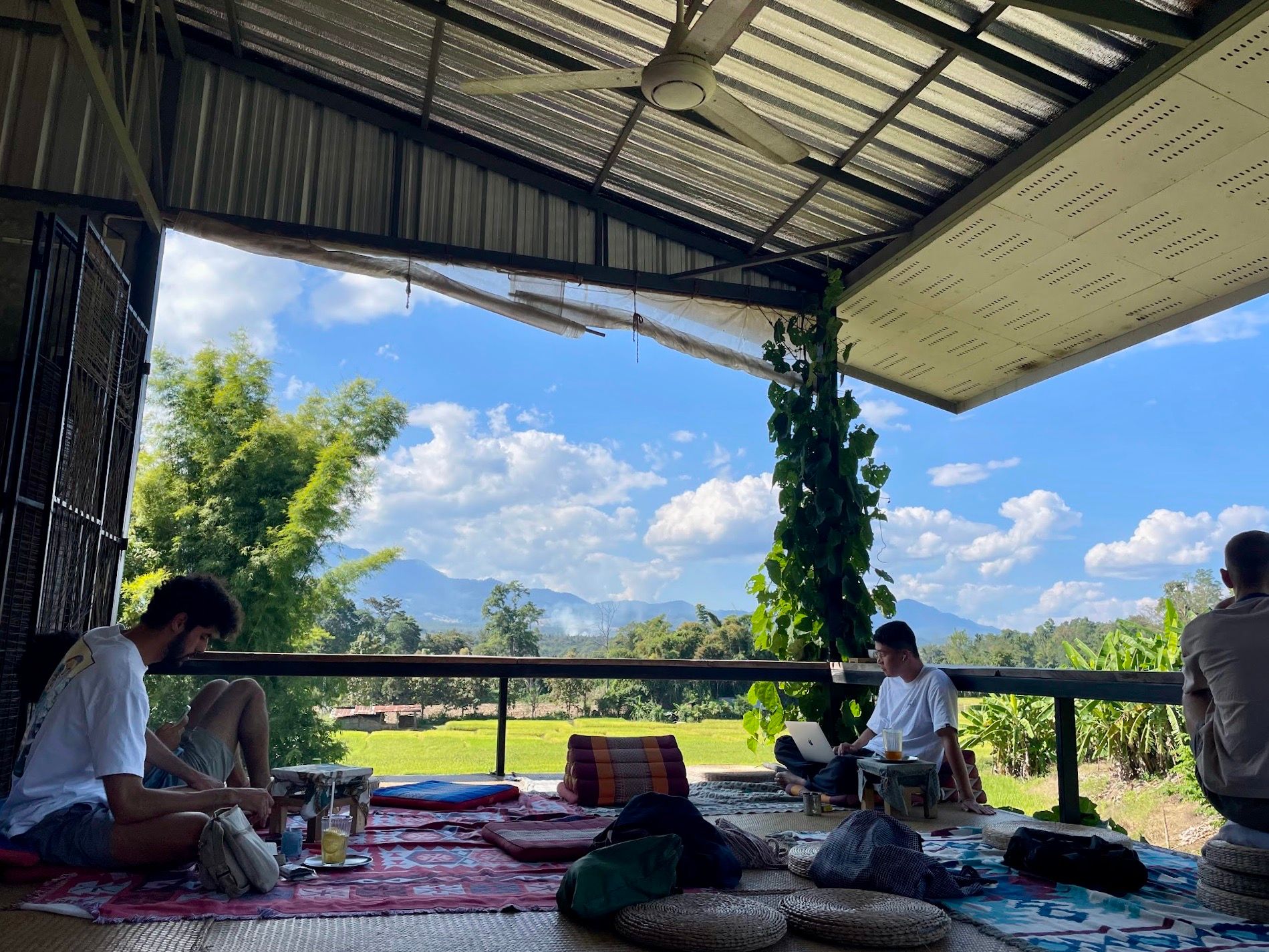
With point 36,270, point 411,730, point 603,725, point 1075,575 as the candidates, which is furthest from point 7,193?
point 1075,575

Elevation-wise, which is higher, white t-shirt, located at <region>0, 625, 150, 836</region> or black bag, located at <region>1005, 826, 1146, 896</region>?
white t-shirt, located at <region>0, 625, 150, 836</region>

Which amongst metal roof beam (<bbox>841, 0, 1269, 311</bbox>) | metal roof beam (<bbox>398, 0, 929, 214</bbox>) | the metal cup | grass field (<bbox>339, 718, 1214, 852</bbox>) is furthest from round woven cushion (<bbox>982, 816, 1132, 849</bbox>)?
metal roof beam (<bbox>398, 0, 929, 214</bbox>)

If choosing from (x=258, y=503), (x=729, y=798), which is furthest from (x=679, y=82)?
(x=258, y=503)

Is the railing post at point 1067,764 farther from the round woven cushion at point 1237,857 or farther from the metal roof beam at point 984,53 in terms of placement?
the metal roof beam at point 984,53

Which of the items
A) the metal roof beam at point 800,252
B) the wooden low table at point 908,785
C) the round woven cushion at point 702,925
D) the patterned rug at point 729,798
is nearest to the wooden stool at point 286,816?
the patterned rug at point 729,798

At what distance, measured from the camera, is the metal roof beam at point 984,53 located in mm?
4070

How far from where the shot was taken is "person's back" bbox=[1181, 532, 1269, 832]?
2469 millimetres

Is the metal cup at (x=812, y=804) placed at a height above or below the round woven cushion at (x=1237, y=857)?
below

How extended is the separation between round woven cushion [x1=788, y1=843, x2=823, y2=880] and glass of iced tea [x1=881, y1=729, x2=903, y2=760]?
1.11 meters

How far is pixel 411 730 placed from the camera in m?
15.6

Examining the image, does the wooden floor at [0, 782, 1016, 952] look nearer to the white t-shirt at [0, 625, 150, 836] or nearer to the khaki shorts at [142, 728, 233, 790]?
the white t-shirt at [0, 625, 150, 836]

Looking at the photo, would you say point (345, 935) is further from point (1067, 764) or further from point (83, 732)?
point (1067, 764)

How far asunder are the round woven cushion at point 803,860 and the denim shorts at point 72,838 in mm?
1989

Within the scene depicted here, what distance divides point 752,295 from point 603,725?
868 cm
